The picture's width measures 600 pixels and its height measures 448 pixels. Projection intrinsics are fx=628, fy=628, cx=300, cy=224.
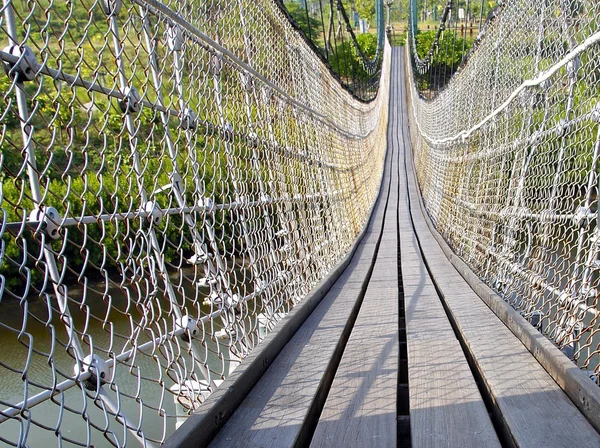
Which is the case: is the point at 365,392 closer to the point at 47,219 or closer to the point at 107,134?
the point at 47,219

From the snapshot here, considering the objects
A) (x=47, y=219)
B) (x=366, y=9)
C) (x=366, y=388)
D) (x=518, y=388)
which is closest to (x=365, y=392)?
(x=366, y=388)

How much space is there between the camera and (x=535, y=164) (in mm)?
2289

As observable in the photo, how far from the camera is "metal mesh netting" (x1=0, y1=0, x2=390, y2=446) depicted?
27.8 inches

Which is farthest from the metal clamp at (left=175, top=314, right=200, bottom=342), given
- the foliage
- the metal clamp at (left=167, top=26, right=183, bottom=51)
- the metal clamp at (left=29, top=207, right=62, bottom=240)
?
the foliage

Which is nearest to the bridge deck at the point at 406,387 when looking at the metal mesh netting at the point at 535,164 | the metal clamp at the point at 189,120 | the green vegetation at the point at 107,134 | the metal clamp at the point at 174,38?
the metal mesh netting at the point at 535,164

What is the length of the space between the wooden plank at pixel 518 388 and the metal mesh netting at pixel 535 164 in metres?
0.09

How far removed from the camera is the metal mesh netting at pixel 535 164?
1.25 meters

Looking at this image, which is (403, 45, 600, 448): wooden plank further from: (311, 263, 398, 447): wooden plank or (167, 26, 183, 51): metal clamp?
(167, 26, 183, 51): metal clamp

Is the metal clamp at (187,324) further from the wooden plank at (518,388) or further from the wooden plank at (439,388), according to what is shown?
the wooden plank at (518,388)

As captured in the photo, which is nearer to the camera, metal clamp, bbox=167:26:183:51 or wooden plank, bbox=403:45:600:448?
wooden plank, bbox=403:45:600:448

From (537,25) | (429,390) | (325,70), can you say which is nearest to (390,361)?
(429,390)

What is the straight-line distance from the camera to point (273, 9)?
2211mm

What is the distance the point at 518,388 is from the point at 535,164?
150cm

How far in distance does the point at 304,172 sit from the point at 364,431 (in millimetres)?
1710
